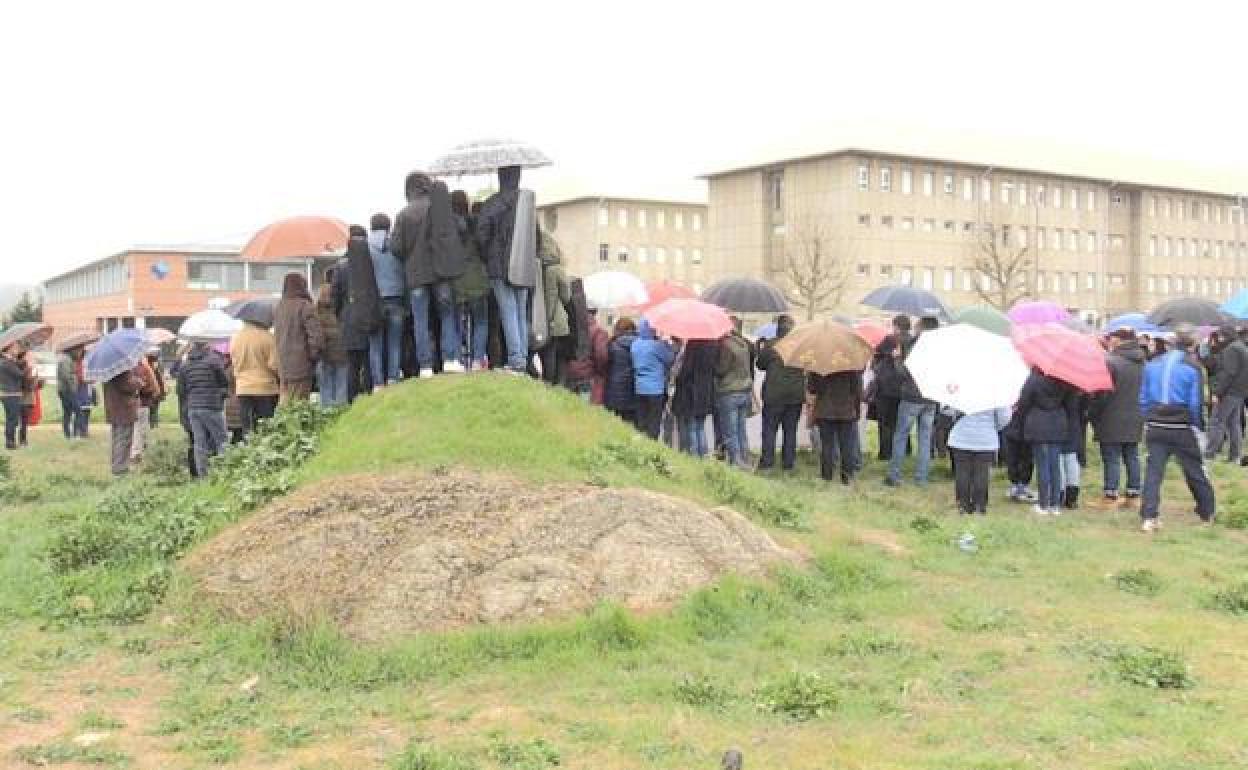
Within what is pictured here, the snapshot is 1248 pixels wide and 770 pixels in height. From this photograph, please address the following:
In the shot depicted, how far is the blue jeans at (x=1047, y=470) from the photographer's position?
12875 mm

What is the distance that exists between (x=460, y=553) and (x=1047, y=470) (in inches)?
293

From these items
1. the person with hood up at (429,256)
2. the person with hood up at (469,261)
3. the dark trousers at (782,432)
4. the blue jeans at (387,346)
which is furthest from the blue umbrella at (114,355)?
the dark trousers at (782,432)

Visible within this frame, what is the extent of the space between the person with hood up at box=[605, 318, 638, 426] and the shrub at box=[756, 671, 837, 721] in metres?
8.11

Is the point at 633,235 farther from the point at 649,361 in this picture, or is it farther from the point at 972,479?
the point at 972,479

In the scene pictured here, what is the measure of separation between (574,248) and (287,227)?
2567 inches

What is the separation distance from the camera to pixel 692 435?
15.0 metres

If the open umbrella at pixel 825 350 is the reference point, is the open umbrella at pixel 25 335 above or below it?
above

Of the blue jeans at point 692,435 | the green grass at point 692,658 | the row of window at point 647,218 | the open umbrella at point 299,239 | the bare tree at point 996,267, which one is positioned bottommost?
the green grass at point 692,658

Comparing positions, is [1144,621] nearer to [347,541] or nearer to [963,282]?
[347,541]

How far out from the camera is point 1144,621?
27.5 ft

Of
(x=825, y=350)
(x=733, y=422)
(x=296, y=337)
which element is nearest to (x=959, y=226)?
(x=733, y=422)

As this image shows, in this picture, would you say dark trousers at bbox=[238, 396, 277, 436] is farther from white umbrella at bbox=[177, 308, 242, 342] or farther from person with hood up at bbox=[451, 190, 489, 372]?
person with hood up at bbox=[451, 190, 489, 372]

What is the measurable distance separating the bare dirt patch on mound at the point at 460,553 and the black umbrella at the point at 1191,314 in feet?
43.3

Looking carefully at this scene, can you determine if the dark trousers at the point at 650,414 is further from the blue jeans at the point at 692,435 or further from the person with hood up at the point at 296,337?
the person with hood up at the point at 296,337
